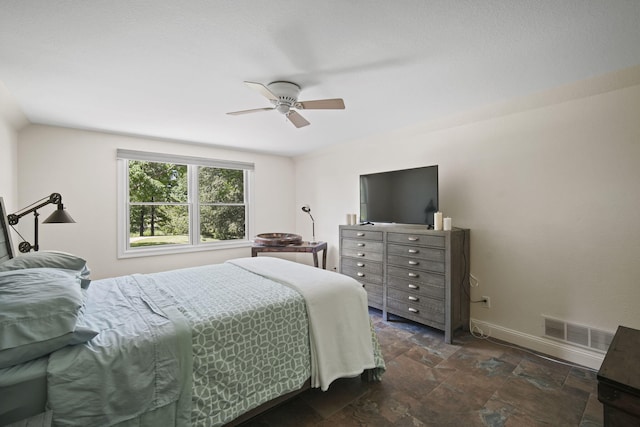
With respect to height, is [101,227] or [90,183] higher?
[90,183]

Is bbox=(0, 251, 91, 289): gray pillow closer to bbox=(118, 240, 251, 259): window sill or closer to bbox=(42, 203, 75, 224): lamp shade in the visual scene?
bbox=(42, 203, 75, 224): lamp shade

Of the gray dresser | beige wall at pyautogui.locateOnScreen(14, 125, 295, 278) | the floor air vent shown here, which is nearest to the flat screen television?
the gray dresser

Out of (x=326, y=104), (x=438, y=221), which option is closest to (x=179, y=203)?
(x=326, y=104)

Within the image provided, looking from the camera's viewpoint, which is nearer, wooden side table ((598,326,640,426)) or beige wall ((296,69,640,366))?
wooden side table ((598,326,640,426))

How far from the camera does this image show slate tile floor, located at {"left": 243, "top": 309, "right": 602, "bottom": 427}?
1.63 m

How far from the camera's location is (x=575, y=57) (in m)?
1.80

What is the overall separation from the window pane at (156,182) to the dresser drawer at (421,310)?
336cm

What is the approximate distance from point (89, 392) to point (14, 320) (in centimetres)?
40

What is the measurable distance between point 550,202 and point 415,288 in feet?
4.60

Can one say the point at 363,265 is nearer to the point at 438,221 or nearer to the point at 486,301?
the point at 438,221

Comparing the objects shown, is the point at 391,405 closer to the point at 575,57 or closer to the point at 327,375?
the point at 327,375

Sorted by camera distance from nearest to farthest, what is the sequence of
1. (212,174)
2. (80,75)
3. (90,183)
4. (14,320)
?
(14,320)
(80,75)
(90,183)
(212,174)

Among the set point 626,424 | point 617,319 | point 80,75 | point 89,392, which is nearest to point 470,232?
point 617,319

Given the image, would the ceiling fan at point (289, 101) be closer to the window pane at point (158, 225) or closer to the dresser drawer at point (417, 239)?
the dresser drawer at point (417, 239)
